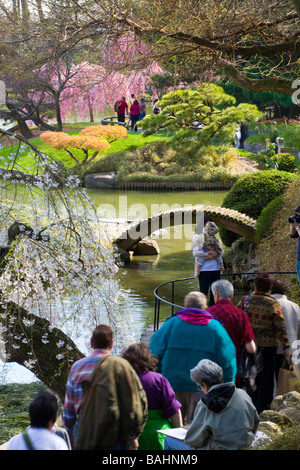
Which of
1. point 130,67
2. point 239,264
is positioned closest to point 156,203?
point 239,264

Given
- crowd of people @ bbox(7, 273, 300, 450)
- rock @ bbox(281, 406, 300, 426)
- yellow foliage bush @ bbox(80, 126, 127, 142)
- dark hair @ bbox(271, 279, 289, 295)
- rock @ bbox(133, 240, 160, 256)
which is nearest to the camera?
crowd of people @ bbox(7, 273, 300, 450)

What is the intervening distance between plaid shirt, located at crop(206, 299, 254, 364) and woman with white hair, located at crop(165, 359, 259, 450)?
1293mm

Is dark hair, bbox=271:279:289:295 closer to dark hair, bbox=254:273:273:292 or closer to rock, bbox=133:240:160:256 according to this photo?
dark hair, bbox=254:273:273:292

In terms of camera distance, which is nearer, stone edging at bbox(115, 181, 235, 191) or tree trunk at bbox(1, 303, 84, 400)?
tree trunk at bbox(1, 303, 84, 400)

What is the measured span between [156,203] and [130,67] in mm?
15560

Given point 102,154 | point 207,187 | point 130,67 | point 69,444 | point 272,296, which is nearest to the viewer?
point 69,444

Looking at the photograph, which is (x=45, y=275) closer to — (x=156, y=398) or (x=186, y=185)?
(x=156, y=398)

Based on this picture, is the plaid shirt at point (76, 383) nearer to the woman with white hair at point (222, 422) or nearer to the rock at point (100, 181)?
the woman with white hair at point (222, 422)

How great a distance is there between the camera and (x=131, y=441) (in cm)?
355

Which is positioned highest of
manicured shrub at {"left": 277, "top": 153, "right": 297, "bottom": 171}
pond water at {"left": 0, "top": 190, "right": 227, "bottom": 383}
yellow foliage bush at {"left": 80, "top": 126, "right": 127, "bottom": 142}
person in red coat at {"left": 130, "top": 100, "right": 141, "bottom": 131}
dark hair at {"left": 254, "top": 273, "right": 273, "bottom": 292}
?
person in red coat at {"left": 130, "top": 100, "right": 141, "bottom": 131}

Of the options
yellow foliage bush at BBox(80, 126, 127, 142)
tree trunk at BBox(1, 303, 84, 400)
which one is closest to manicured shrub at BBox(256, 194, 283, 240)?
tree trunk at BBox(1, 303, 84, 400)

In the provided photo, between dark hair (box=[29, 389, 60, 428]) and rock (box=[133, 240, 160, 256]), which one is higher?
dark hair (box=[29, 389, 60, 428])

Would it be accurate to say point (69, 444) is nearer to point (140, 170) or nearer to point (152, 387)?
point (152, 387)

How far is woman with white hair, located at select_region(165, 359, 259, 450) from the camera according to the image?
3633 millimetres
